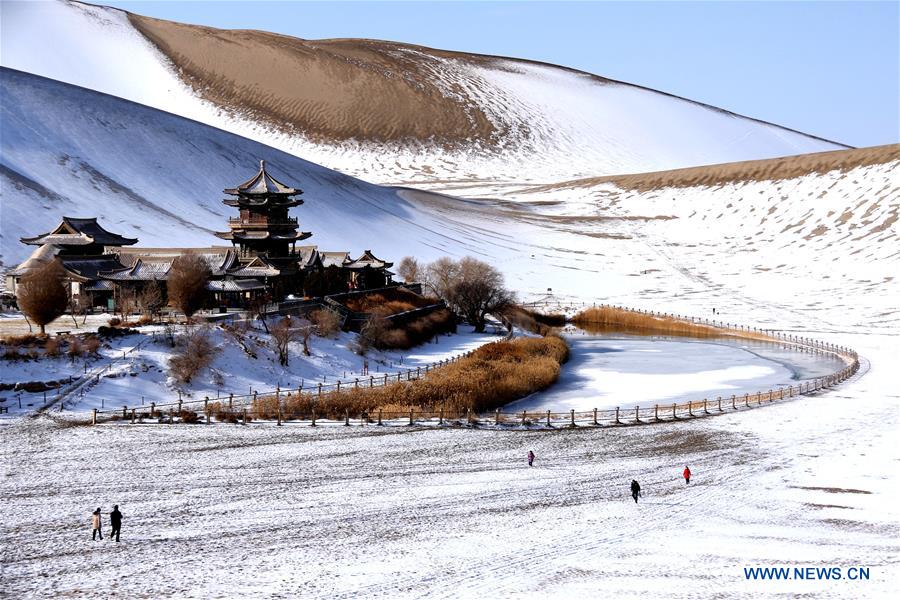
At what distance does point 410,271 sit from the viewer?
259 feet

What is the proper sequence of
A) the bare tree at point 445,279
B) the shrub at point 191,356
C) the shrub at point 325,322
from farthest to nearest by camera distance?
the bare tree at point 445,279, the shrub at point 325,322, the shrub at point 191,356

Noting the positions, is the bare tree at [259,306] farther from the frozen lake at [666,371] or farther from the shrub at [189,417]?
the frozen lake at [666,371]

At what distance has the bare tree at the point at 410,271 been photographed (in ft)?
255

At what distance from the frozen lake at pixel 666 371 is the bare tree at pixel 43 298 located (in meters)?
18.4

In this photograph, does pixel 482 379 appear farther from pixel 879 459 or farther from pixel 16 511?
pixel 16 511

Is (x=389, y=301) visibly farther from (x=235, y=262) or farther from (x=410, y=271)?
(x=410, y=271)

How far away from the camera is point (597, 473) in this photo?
93.4ft

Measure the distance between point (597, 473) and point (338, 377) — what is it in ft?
56.4

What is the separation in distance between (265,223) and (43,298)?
22666 millimetres

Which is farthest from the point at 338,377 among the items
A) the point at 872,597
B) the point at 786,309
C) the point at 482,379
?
the point at 786,309

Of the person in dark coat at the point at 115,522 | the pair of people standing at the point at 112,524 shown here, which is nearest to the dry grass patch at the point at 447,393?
the pair of people standing at the point at 112,524

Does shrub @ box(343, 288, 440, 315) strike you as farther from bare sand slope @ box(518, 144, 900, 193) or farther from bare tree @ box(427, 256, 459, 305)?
bare sand slope @ box(518, 144, 900, 193)

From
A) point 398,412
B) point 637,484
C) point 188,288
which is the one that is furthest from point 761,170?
point 637,484

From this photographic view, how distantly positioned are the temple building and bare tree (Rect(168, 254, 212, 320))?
223 centimetres
